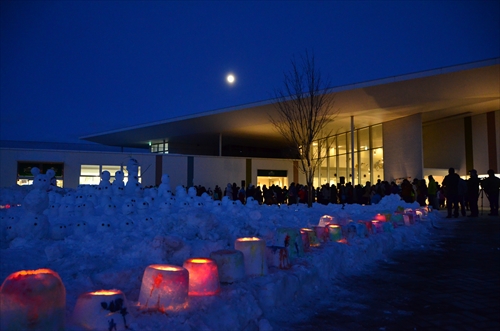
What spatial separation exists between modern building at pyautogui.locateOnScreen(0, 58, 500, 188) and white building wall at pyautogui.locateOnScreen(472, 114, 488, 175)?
63 millimetres

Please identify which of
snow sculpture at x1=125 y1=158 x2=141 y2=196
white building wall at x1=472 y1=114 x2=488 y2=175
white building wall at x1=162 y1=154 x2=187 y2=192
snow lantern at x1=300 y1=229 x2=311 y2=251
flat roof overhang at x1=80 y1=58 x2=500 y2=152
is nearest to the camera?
snow lantern at x1=300 y1=229 x2=311 y2=251

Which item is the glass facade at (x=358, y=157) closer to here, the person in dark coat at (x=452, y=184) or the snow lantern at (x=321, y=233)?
the person in dark coat at (x=452, y=184)

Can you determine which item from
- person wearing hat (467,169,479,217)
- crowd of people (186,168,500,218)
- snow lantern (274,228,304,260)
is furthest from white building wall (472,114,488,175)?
snow lantern (274,228,304,260)

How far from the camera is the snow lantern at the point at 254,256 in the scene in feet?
14.0

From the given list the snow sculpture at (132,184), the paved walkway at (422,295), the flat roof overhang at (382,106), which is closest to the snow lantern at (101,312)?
the paved walkway at (422,295)

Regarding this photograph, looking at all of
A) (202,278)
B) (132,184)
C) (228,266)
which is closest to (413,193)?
(132,184)

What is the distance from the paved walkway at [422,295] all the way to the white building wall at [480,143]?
18.9 metres

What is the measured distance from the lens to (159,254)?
166 inches

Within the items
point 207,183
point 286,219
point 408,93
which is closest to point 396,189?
point 408,93

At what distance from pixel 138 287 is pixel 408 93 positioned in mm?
20025

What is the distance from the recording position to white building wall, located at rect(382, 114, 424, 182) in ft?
79.4

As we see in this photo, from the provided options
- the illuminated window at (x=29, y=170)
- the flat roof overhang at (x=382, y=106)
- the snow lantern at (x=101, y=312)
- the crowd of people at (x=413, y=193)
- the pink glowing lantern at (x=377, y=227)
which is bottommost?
the snow lantern at (x=101, y=312)

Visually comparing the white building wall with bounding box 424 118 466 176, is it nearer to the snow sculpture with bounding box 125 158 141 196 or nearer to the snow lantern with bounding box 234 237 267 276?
the snow sculpture with bounding box 125 158 141 196

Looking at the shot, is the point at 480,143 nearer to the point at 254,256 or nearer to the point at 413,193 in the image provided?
the point at 413,193
